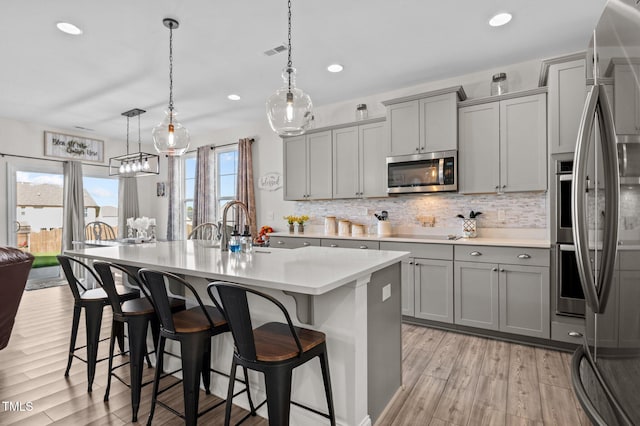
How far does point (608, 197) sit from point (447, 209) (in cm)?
304

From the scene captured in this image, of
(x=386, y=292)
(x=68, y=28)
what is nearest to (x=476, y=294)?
(x=386, y=292)

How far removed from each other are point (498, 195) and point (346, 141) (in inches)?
75.8

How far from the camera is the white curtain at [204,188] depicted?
6207mm

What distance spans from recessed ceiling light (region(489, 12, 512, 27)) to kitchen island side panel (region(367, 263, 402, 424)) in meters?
2.18

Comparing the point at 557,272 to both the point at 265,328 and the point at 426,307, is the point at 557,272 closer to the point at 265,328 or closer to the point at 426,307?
the point at 426,307

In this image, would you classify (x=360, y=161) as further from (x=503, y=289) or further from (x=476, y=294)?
(x=503, y=289)

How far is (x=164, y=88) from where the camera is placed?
4168mm

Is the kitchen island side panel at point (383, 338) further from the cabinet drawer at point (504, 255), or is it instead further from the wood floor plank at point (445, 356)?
the cabinet drawer at point (504, 255)

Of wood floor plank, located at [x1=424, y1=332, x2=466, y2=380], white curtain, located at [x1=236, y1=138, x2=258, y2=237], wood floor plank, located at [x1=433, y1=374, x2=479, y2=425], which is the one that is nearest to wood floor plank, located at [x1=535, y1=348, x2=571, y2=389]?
wood floor plank, located at [x1=433, y1=374, x2=479, y2=425]

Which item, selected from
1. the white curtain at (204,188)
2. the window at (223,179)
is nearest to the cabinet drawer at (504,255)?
the window at (223,179)

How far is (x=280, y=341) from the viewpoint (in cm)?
158

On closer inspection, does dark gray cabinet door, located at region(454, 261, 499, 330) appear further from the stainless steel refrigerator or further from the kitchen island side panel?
the stainless steel refrigerator

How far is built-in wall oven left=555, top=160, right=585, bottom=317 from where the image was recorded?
2834 mm

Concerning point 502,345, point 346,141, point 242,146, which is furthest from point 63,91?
point 502,345
